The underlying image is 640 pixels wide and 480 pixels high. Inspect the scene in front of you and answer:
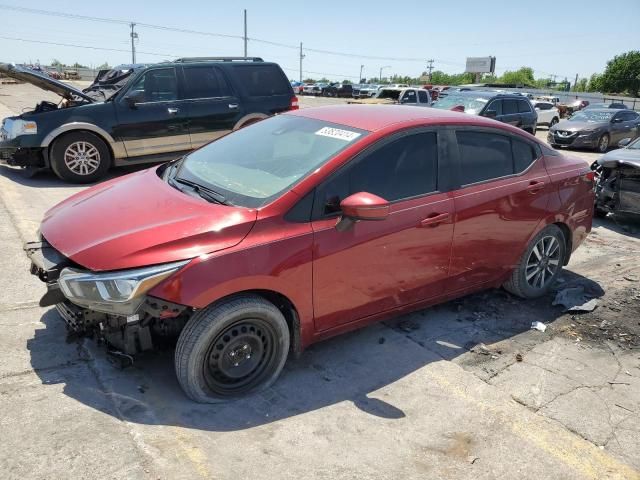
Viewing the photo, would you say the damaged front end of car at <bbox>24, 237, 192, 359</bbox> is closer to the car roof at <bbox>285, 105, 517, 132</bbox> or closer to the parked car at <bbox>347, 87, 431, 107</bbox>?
the car roof at <bbox>285, 105, 517, 132</bbox>

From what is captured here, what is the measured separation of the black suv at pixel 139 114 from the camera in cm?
778

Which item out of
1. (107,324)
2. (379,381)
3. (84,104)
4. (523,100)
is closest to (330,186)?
(379,381)

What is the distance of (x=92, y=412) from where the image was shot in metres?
2.81

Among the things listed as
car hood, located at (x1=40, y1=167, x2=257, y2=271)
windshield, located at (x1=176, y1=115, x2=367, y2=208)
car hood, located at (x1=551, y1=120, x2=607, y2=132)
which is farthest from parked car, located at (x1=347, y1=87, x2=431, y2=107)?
car hood, located at (x1=40, y1=167, x2=257, y2=271)

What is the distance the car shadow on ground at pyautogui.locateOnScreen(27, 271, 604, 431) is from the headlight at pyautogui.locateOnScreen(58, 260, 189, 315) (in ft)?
2.04

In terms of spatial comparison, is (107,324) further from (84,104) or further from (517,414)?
(84,104)

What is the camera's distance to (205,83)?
8930 millimetres

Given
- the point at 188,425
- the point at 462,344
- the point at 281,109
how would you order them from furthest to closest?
the point at 281,109
the point at 462,344
the point at 188,425

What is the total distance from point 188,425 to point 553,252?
3.66 m

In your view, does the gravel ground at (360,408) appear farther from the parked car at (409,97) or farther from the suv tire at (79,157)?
the parked car at (409,97)

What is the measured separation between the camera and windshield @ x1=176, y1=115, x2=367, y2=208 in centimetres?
325

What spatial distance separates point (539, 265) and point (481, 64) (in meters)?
82.9

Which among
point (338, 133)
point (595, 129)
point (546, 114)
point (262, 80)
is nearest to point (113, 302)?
point (338, 133)

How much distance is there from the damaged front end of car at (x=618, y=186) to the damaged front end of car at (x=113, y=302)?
662 cm
